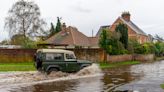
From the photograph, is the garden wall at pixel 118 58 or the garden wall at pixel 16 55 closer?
the garden wall at pixel 16 55

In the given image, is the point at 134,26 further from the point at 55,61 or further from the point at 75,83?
the point at 75,83

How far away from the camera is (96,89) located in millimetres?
19953

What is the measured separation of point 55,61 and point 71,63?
1.43 m

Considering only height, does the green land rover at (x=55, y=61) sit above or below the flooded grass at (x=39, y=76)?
above

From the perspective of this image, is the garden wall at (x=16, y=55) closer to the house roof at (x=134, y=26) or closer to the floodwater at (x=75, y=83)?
the floodwater at (x=75, y=83)

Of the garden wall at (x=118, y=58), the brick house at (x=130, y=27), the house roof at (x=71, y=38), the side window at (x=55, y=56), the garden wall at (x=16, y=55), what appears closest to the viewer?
the side window at (x=55, y=56)

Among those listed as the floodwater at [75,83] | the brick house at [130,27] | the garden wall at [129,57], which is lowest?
the floodwater at [75,83]

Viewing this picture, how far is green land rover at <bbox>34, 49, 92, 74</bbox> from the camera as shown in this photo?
1126 inches

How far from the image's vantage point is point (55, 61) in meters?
29.0

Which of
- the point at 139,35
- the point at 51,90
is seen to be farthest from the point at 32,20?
the point at 51,90

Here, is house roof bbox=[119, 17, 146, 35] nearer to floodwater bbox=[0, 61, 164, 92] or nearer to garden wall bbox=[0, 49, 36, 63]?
garden wall bbox=[0, 49, 36, 63]

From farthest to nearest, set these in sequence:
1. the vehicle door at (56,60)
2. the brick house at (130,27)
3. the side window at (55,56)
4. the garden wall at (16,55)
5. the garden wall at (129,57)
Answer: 1. the brick house at (130,27)
2. the garden wall at (129,57)
3. the garden wall at (16,55)
4. the side window at (55,56)
5. the vehicle door at (56,60)

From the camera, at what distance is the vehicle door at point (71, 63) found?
29.5 m

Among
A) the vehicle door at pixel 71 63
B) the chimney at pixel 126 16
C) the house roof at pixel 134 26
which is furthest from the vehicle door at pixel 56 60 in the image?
the chimney at pixel 126 16
